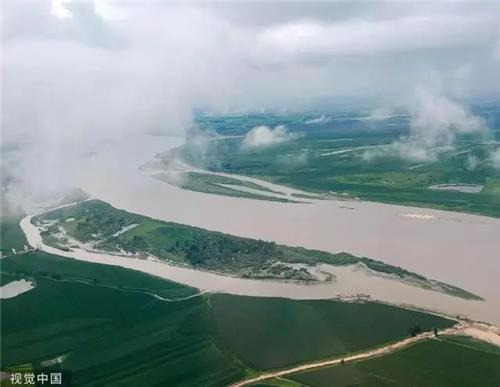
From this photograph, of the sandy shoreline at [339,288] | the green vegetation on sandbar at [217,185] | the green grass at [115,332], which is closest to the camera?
the green grass at [115,332]

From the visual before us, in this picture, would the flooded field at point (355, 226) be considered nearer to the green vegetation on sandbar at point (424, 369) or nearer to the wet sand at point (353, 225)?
the wet sand at point (353, 225)

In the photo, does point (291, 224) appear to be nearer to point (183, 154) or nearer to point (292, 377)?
point (292, 377)

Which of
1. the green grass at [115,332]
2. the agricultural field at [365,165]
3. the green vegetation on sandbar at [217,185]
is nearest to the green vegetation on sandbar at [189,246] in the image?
the green grass at [115,332]

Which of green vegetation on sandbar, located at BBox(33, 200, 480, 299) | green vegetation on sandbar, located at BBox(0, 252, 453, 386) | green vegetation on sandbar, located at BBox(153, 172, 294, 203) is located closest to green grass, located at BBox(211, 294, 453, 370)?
green vegetation on sandbar, located at BBox(0, 252, 453, 386)

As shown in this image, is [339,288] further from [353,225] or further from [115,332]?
[353,225]

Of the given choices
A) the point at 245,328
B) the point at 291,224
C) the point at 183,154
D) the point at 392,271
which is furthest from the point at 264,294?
the point at 183,154

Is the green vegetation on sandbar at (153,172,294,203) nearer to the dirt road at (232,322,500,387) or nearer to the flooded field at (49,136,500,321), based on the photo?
the flooded field at (49,136,500,321)
